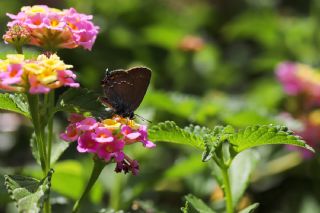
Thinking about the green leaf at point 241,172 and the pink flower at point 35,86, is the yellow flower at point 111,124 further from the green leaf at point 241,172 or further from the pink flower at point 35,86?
the green leaf at point 241,172

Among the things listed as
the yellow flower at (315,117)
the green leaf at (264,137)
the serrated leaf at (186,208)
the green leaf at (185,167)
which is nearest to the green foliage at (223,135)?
the green leaf at (264,137)

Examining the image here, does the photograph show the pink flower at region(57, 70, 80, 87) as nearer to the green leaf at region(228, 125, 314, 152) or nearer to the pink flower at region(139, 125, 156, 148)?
the pink flower at region(139, 125, 156, 148)

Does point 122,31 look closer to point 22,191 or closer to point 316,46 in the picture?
point 316,46

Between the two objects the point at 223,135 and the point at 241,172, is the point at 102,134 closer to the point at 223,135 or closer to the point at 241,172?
the point at 223,135

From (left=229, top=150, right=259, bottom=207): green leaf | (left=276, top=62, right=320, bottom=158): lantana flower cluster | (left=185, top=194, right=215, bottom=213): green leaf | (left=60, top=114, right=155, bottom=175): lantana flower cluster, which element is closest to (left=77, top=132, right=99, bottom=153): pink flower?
(left=60, top=114, right=155, bottom=175): lantana flower cluster

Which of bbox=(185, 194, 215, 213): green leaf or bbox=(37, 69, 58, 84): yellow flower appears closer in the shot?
bbox=(37, 69, 58, 84): yellow flower

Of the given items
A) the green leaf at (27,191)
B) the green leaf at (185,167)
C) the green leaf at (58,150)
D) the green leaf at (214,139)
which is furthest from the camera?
the green leaf at (185,167)

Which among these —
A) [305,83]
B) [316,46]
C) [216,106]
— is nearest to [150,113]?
[216,106]
